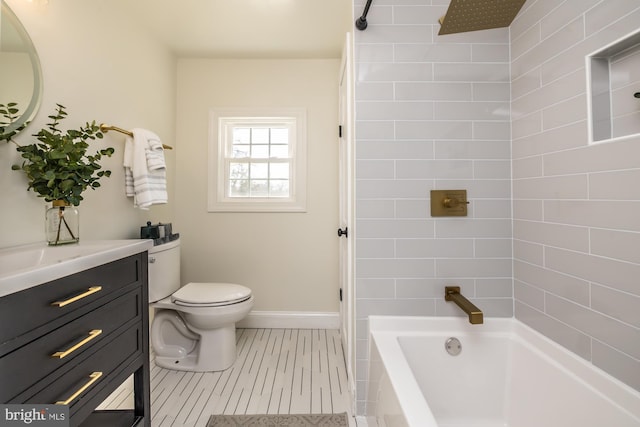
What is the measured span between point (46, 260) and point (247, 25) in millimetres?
1989

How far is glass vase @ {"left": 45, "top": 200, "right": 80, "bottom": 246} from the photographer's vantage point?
1.22 metres

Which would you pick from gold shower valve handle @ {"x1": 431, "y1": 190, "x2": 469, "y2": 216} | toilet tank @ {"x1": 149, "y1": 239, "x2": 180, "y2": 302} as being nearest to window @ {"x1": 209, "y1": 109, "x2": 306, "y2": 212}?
toilet tank @ {"x1": 149, "y1": 239, "x2": 180, "y2": 302}

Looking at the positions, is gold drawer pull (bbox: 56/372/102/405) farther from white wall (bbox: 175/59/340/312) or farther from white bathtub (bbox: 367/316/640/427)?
white wall (bbox: 175/59/340/312)

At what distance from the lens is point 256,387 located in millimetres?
1829

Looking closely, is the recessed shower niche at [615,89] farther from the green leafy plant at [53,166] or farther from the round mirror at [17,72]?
the round mirror at [17,72]

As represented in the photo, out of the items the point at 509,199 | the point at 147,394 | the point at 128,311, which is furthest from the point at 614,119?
the point at 147,394

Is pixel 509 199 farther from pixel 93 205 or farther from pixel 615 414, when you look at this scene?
pixel 93 205

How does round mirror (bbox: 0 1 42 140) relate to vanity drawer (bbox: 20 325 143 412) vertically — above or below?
above

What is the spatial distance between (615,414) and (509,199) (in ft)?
2.96

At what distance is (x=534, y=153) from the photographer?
4.35 ft

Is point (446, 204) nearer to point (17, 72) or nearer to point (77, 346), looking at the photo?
point (77, 346)

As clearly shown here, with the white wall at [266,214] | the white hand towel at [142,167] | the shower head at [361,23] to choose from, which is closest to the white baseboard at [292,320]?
the white wall at [266,214]

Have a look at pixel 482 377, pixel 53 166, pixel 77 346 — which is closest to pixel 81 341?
pixel 77 346

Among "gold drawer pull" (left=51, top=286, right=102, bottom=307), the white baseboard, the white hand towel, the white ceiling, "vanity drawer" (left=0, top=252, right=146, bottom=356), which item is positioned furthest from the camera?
the white baseboard
